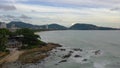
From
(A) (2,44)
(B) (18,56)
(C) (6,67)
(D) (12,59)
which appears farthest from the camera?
→ (A) (2,44)

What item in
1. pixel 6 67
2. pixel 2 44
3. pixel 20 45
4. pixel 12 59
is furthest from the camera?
pixel 20 45

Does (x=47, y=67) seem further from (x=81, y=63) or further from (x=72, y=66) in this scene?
(x=81, y=63)

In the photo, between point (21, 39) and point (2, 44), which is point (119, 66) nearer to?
point (2, 44)

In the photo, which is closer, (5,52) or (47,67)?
(47,67)

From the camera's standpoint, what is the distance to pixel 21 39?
8569 centimetres

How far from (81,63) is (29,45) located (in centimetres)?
3185

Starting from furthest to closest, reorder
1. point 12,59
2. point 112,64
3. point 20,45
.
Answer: point 20,45 < point 12,59 < point 112,64

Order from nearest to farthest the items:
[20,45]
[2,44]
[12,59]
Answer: [12,59] → [2,44] → [20,45]

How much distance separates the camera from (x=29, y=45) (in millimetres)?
82000

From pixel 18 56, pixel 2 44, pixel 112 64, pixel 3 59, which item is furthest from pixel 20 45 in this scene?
pixel 112 64

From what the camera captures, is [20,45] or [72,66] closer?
[72,66]

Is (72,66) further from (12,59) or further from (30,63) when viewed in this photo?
(12,59)

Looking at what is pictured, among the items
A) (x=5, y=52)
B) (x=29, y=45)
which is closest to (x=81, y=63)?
(x=5, y=52)

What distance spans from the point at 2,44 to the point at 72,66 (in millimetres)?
Answer: 24430
